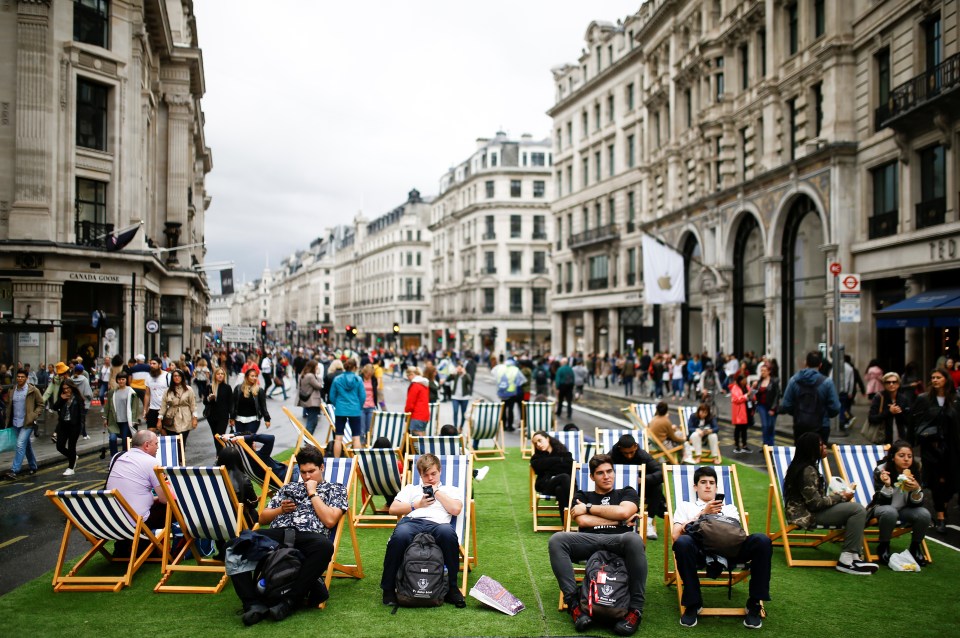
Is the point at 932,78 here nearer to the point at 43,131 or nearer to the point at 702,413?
the point at 702,413

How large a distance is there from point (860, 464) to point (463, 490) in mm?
4479

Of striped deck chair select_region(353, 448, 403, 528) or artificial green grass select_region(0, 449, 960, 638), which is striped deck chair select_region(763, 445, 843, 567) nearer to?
artificial green grass select_region(0, 449, 960, 638)

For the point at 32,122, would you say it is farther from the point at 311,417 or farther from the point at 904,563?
the point at 904,563

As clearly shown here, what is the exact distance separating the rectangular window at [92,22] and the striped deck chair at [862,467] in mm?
29983

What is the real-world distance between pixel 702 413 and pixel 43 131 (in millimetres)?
25129

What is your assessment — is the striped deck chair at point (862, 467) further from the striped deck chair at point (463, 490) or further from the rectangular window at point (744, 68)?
the rectangular window at point (744, 68)

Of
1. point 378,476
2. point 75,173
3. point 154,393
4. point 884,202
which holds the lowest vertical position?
point 378,476

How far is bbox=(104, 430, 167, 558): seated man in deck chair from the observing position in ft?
24.8

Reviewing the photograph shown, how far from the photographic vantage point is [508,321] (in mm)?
78188

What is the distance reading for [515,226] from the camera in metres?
78.6

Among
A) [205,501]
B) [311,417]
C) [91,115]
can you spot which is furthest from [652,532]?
[91,115]

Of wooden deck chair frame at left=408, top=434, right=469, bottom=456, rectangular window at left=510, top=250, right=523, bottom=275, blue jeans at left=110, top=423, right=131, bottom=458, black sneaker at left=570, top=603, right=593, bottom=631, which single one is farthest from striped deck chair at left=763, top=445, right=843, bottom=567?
rectangular window at left=510, top=250, right=523, bottom=275

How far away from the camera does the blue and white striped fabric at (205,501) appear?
274 inches

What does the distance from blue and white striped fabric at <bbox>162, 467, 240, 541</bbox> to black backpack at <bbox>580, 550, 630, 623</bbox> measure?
3.16 meters
